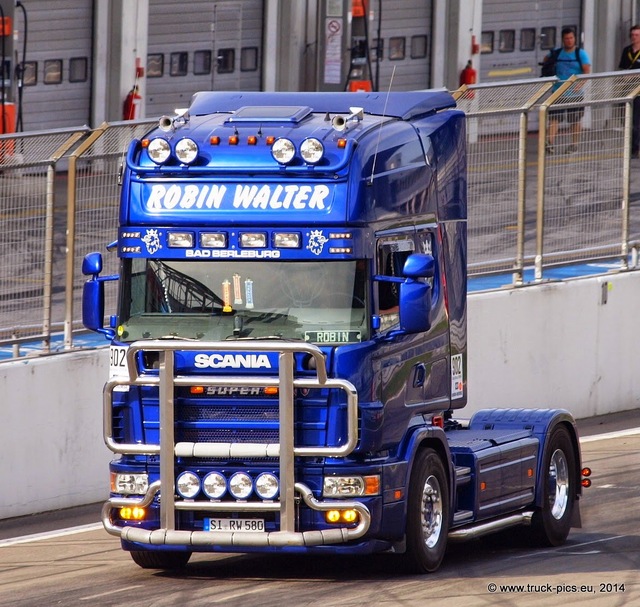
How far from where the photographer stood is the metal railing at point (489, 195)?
1396 cm

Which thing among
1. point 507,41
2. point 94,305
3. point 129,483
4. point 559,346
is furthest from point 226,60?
point 129,483

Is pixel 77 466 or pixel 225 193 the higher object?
pixel 225 193

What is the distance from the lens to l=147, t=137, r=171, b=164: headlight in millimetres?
11031

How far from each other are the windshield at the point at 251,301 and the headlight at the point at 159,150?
643 mm

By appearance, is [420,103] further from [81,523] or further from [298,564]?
[81,523]

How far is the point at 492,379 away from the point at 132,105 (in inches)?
430

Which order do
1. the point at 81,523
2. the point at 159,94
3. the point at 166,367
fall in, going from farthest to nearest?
the point at 159,94, the point at 81,523, the point at 166,367

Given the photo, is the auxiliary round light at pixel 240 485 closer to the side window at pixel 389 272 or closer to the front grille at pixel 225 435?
the front grille at pixel 225 435

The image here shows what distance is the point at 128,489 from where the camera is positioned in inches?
431

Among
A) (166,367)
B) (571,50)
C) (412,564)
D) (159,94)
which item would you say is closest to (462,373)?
(412,564)

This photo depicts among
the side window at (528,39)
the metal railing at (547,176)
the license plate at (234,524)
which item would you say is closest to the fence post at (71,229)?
the license plate at (234,524)

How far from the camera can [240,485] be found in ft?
35.0

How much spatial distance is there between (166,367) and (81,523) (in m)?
3.37

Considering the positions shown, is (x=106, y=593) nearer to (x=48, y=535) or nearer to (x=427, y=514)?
(x=427, y=514)
